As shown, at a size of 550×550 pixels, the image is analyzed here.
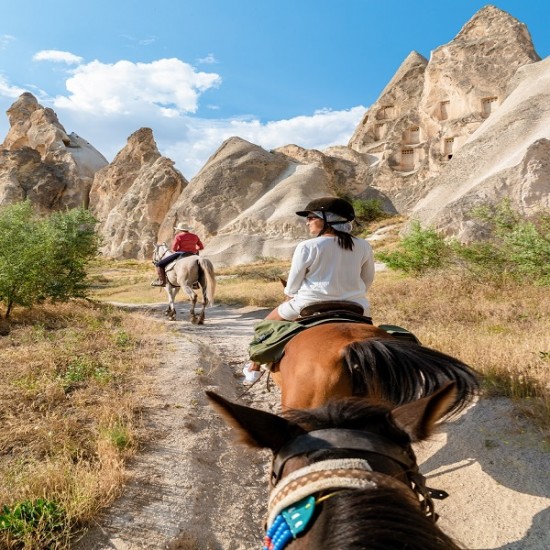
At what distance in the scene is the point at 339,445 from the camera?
4.49 feet

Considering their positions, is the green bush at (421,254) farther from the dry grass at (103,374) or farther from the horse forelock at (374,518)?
the horse forelock at (374,518)

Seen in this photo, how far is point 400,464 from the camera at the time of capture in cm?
145

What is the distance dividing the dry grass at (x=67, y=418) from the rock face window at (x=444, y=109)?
40926mm

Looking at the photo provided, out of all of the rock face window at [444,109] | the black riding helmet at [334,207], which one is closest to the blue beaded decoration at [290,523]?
the black riding helmet at [334,207]

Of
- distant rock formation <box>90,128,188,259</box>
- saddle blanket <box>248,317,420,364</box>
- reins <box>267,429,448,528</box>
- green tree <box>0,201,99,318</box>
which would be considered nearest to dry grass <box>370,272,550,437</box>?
saddle blanket <box>248,317,420,364</box>

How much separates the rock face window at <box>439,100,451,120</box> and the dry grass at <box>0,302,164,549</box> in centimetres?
4093

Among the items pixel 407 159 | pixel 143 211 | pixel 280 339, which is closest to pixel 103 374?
pixel 280 339

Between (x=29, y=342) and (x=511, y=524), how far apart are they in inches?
294

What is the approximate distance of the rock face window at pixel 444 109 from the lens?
40.4 m

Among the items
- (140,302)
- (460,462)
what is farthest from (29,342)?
(140,302)

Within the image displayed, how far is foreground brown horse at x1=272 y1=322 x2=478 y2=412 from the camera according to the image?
7.43 ft

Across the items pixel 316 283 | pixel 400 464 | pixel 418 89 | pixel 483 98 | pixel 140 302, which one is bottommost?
pixel 140 302

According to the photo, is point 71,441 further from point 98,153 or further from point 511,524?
point 98,153

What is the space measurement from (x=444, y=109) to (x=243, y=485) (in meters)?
44.4
